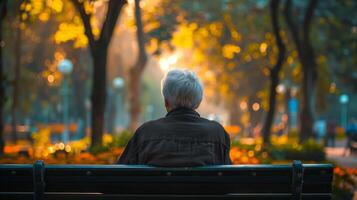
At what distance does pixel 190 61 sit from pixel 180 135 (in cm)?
5024

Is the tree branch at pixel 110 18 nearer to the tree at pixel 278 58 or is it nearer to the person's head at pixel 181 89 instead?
the tree at pixel 278 58

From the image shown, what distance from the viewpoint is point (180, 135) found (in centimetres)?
502

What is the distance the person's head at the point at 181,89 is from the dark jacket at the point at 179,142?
46 millimetres

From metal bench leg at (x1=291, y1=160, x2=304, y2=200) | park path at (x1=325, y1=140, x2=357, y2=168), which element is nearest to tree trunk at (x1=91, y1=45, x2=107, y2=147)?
park path at (x1=325, y1=140, x2=357, y2=168)

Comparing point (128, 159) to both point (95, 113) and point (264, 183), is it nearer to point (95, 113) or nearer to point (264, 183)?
point (264, 183)

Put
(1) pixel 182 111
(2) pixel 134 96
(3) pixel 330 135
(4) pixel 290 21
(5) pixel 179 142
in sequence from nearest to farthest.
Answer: (5) pixel 179 142, (1) pixel 182 111, (4) pixel 290 21, (2) pixel 134 96, (3) pixel 330 135

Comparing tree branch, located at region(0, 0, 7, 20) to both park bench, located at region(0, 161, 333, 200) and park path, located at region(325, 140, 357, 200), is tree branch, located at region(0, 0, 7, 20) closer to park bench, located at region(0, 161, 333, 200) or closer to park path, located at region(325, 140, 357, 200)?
park path, located at region(325, 140, 357, 200)

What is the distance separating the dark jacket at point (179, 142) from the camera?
494 cm

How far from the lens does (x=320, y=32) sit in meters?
41.4

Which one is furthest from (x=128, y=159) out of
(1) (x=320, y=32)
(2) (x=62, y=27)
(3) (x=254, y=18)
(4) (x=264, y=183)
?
(1) (x=320, y=32)

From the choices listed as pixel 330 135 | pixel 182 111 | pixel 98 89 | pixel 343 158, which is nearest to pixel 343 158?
pixel 343 158

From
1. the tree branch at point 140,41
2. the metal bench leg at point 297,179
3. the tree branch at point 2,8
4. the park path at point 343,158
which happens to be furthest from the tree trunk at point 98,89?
the metal bench leg at point 297,179

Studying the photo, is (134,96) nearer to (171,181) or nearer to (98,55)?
(98,55)

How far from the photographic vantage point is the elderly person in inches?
196
